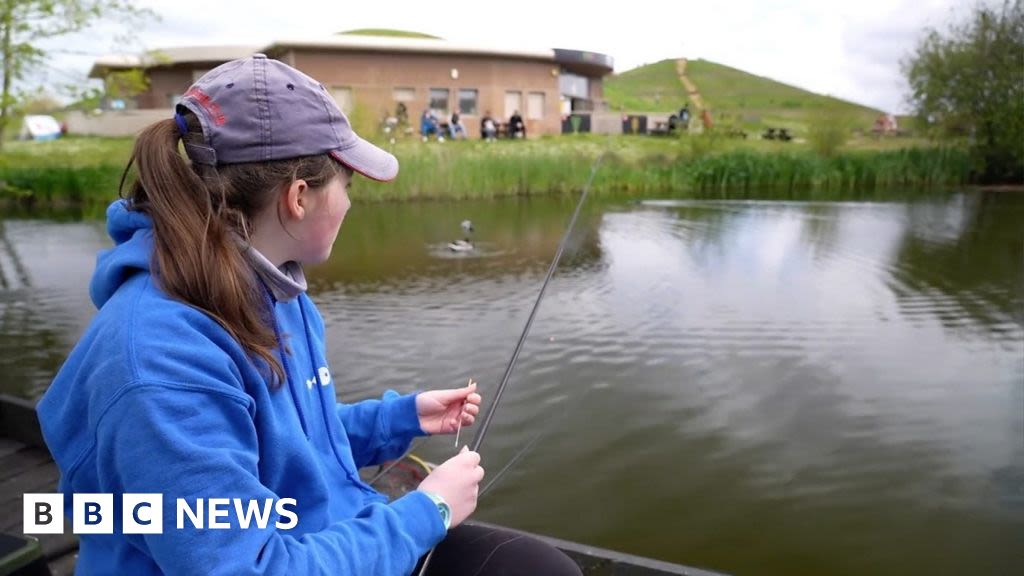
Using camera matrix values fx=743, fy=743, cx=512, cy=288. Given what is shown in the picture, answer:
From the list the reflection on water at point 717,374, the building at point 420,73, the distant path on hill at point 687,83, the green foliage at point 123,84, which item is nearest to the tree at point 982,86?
the reflection on water at point 717,374

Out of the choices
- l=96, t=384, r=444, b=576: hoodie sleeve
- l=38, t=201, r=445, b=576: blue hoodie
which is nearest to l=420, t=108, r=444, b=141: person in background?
l=38, t=201, r=445, b=576: blue hoodie

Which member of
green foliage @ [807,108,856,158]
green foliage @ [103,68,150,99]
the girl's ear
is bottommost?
the girl's ear

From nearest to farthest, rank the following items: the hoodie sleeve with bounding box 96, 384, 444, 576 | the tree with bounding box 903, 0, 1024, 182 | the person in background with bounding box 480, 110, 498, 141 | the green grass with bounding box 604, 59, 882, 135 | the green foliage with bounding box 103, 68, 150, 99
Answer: the hoodie sleeve with bounding box 96, 384, 444, 576 < the green foliage with bounding box 103, 68, 150, 99 < the tree with bounding box 903, 0, 1024, 182 < the person in background with bounding box 480, 110, 498, 141 < the green grass with bounding box 604, 59, 882, 135

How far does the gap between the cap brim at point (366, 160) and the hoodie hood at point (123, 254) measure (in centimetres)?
30

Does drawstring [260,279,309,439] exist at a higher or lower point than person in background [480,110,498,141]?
lower

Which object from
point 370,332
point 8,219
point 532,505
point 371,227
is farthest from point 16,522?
point 8,219

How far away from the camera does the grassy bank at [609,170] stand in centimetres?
1539

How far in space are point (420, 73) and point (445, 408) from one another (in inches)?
1101

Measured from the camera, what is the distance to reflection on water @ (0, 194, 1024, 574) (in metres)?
3.41

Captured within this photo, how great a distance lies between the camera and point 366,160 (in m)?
1.25

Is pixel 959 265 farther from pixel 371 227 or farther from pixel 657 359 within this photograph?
pixel 371 227

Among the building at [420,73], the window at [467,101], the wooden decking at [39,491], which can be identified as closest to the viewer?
the wooden decking at [39,491]

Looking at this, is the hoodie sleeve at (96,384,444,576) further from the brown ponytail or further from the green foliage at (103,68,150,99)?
the green foliage at (103,68,150,99)

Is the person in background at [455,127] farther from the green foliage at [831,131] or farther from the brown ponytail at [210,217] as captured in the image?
the brown ponytail at [210,217]
